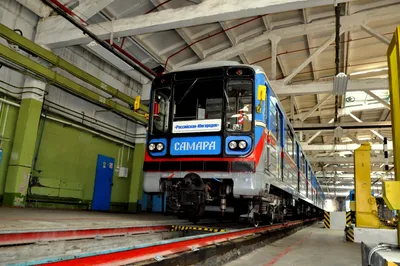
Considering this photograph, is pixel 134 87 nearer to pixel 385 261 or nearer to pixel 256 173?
pixel 256 173

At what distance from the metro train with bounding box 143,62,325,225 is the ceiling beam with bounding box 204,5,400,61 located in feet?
15.4

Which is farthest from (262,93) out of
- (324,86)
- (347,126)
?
(347,126)

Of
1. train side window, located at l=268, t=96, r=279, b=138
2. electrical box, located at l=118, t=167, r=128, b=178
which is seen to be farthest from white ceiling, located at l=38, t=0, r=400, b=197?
electrical box, located at l=118, t=167, r=128, b=178

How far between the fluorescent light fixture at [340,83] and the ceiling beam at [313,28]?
4.80 feet

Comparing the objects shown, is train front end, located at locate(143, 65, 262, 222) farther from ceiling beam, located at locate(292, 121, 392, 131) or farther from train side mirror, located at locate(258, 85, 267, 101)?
ceiling beam, located at locate(292, 121, 392, 131)

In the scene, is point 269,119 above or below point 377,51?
below

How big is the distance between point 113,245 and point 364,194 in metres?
5.45

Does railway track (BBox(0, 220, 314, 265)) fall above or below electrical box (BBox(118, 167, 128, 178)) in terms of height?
below

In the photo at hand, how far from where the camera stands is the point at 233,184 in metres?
4.43

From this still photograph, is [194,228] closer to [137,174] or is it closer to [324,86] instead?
[324,86]

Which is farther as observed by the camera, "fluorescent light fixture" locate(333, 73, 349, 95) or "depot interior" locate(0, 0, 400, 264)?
"fluorescent light fixture" locate(333, 73, 349, 95)

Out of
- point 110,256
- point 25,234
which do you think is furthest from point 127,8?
point 110,256

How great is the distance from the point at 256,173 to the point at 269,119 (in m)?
1.21

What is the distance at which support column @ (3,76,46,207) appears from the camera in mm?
7035
